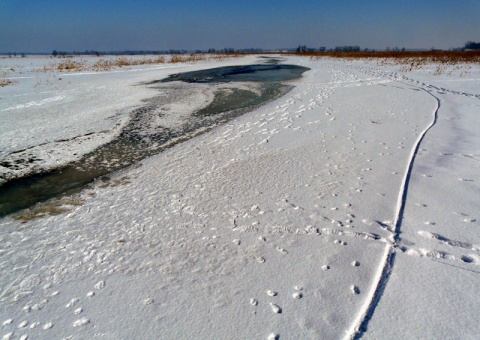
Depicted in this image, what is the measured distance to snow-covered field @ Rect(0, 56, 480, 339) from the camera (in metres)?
2.53

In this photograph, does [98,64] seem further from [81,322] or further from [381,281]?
[381,281]

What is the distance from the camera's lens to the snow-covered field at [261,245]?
8.31 ft

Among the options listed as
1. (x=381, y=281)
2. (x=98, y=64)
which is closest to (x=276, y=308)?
(x=381, y=281)

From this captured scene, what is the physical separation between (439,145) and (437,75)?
14349 mm

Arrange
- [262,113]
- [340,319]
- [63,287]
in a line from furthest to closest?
[262,113] < [63,287] < [340,319]

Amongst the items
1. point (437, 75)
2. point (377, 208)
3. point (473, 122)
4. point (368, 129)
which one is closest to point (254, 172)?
point (377, 208)

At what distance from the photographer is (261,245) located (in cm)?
348

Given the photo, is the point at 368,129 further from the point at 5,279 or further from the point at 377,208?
the point at 5,279

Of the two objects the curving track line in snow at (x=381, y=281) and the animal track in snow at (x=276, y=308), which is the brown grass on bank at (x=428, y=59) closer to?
the curving track line in snow at (x=381, y=281)

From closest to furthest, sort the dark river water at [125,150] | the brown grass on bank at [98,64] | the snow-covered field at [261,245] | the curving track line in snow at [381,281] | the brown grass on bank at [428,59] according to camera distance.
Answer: the curving track line in snow at [381,281] → the snow-covered field at [261,245] → the dark river water at [125,150] → the brown grass on bank at [98,64] → the brown grass on bank at [428,59]

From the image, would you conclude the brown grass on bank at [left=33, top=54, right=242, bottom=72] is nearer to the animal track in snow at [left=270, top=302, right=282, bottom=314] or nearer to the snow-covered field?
the snow-covered field

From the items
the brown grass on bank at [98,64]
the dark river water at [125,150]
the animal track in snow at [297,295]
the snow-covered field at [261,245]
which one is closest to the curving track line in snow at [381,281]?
the snow-covered field at [261,245]

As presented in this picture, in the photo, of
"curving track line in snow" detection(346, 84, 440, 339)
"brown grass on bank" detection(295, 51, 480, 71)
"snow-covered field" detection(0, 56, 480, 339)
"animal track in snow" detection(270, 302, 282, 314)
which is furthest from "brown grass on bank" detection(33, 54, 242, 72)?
"animal track in snow" detection(270, 302, 282, 314)

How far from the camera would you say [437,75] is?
1753 centimetres
